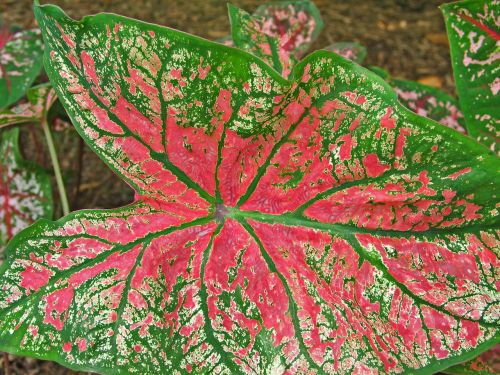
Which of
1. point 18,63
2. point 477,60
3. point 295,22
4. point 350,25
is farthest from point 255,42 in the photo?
point 350,25

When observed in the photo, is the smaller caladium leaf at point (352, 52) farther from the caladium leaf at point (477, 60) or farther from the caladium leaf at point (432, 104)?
the caladium leaf at point (477, 60)

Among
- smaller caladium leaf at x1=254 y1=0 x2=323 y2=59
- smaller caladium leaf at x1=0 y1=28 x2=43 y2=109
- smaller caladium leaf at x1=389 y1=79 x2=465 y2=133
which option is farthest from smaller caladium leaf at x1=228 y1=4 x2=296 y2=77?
smaller caladium leaf at x1=0 y1=28 x2=43 y2=109

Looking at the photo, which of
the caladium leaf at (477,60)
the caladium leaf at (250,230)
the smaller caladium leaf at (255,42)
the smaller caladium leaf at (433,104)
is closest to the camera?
the caladium leaf at (250,230)

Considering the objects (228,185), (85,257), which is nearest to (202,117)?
(228,185)

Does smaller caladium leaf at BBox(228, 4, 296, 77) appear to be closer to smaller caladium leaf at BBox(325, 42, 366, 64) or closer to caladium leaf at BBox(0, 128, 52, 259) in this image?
smaller caladium leaf at BBox(325, 42, 366, 64)

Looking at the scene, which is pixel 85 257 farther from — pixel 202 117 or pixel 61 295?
pixel 202 117

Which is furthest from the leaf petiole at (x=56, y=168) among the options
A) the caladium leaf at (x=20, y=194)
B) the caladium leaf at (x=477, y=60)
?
the caladium leaf at (x=477, y=60)

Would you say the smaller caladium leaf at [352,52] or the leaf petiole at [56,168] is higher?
the smaller caladium leaf at [352,52]
